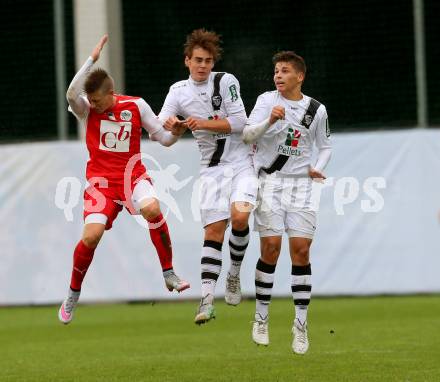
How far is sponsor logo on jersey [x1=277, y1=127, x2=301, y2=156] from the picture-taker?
11555 mm

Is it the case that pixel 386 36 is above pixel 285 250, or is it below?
above

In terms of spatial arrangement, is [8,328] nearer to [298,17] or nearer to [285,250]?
[285,250]

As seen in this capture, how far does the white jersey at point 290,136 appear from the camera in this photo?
455 inches

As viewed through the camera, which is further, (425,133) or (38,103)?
(38,103)

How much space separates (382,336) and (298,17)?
6621 millimetres

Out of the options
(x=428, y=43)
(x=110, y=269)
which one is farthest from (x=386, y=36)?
(x=110, y=269)

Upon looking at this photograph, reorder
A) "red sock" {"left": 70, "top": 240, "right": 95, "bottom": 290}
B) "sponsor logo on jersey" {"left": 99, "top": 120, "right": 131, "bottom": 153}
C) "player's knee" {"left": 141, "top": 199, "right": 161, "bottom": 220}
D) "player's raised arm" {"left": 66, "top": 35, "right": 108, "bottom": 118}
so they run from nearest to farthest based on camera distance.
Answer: "player's raised arm" {"left": 66, "top": 35, "right": 108, "bottom": 118} < "player's knee" {"left": 141, "top": 199, "right": 161, "bottom": 220} < "sponsor logo on jersey" {"left": 99, "top": 120, "right": 131, "bottom": 153} < "red sock" {"left": 70, "top": 240, "right": 95, "bottom": 290}

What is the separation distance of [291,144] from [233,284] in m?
1.49

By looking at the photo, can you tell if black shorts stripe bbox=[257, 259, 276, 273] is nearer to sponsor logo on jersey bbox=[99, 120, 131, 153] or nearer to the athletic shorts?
the athletic shorts

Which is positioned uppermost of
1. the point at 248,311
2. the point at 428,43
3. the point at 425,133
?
the point at 428,43

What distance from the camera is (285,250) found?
1803cm

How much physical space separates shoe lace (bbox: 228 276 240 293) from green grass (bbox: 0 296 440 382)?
78cm

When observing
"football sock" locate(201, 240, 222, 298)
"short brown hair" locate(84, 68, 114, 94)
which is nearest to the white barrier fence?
"football sock" locate(201, 240, 222, 298)

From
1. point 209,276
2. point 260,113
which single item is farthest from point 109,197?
point 260,113
